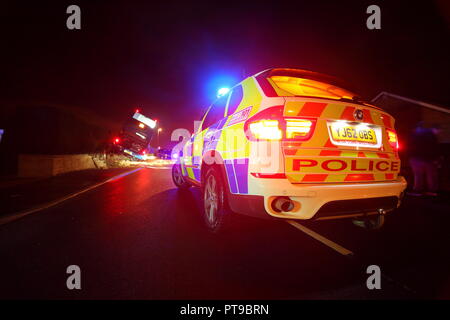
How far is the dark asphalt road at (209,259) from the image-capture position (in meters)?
1.79

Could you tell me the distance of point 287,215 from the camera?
2.06 m

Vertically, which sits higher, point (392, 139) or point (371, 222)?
point (392, 139)

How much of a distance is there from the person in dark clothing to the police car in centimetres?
448

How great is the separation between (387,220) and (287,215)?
2848 millimetres

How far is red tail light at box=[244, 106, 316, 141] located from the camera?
209 centimetres

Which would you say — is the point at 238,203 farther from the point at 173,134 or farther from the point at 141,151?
the point at 141,151

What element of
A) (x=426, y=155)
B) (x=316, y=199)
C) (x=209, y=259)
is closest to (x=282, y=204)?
(x=316, y=199)

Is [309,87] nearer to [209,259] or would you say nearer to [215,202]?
[215,202]

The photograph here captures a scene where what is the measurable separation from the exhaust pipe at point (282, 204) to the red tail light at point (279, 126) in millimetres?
555

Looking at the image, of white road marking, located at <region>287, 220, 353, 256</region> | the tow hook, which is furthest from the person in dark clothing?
white road marking, located at <region>287, 220, 353, 256</region>

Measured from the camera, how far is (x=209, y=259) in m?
2.31

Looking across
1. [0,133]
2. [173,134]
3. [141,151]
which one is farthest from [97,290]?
[141,151]

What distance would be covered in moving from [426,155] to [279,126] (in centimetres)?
602

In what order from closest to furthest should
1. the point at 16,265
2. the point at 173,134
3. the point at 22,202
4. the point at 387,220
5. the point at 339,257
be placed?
the point at 16,265 < the point at 339,257 < the point at 387,220 < the point at 22,202 < the point at 173,134
